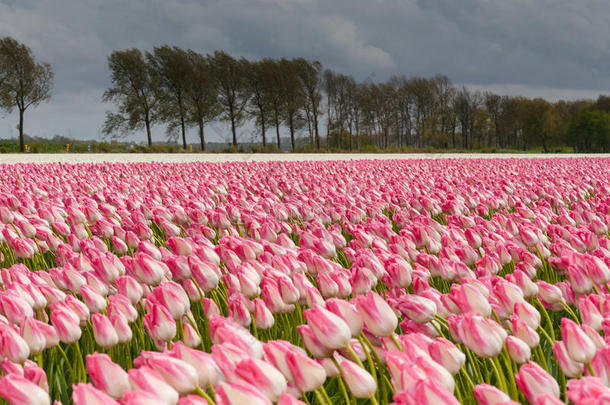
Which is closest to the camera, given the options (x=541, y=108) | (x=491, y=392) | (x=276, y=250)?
(x=491, y=392)

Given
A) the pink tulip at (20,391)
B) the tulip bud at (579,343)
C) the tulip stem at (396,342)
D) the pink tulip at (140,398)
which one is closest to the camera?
the pink tulip at (140,398)

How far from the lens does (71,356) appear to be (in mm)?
2715

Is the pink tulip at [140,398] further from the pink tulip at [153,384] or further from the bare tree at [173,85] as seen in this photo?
the bare tree at [173,85]

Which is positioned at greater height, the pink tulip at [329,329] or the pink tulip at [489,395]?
the pink tulip at [329,329]

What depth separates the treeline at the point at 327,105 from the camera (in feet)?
206

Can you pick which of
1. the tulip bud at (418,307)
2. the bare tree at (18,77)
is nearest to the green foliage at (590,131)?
the bare tree at (18,77)

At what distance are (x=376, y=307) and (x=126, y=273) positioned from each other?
1.70 m

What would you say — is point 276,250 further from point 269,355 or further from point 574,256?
point 269,355

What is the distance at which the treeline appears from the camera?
206 feet

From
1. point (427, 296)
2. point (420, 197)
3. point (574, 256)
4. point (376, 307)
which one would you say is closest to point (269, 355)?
point (376, 307)

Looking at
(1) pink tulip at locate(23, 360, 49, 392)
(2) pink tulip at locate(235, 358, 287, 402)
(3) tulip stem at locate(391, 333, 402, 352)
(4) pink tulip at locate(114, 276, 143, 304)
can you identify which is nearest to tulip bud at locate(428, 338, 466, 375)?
(3) tulip stem at locate(391, 333, 402, 352)

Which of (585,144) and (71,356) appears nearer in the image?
(71,356)

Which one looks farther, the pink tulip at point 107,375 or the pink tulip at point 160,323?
the pink tulip at point 160,323

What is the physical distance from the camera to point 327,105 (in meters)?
74.8
